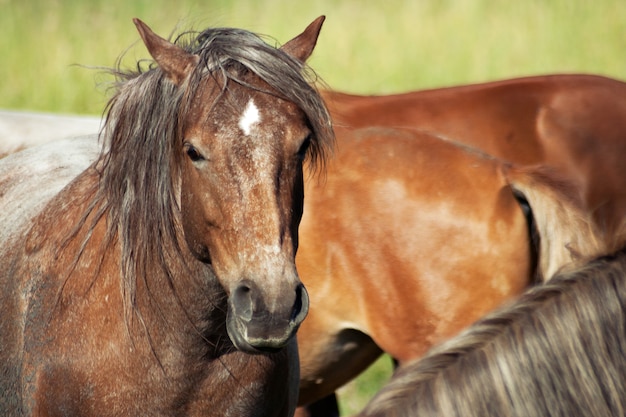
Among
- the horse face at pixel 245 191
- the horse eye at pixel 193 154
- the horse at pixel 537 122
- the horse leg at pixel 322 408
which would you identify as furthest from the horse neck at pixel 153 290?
the horse at pixel 537 122

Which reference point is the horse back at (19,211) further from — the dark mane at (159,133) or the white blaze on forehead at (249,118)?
the white blaze on forehead at (249,118)

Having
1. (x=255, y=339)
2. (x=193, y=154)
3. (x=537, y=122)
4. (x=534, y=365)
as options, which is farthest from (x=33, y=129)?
(x=534, y=365)

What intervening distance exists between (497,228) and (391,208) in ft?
1.32

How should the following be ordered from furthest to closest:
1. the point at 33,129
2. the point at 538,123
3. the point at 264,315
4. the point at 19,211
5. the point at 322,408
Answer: the point at 33,129
the point at 538,123
the point at 322,408
the point at 19,211
the point at 264,315

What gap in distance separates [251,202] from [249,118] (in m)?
0.21

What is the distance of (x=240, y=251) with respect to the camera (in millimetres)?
2018

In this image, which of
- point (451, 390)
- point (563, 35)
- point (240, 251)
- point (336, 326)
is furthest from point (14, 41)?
point (451, 390)

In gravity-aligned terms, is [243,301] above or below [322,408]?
A: above

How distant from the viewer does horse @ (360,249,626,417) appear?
1.37m

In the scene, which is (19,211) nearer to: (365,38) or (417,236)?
(417,236)

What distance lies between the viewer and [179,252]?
231cm

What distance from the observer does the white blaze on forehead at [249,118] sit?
205 cm

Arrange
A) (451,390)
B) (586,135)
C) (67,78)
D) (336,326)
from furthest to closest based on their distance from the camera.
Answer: (67,78)
(586,135)
(336,326)
(451,390)

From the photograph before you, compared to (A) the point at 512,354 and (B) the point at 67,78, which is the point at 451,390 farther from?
(B) the point at 67,78
